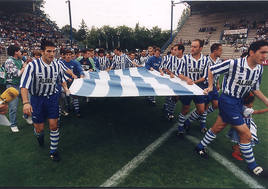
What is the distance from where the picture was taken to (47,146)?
3.86 meters

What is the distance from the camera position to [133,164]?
3197 millimetres

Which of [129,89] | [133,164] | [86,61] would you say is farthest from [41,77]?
[86,61]

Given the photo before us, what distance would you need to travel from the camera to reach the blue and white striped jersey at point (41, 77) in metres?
3.07

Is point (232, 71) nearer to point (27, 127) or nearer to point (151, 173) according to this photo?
point (151, 173)

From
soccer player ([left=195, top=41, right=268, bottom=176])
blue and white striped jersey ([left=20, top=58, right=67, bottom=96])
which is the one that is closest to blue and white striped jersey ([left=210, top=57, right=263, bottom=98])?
soccer player ([left=195, top=41, right=268, bottom=176])

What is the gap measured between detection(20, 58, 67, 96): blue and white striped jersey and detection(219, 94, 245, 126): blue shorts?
286 cm

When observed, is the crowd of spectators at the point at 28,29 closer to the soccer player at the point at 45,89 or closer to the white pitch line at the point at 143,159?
the soccer player at the point at 45,89

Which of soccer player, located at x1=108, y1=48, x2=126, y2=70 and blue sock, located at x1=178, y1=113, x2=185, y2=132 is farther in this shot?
soccer player, located at x1=108, y1=48, x2=126, y2=70

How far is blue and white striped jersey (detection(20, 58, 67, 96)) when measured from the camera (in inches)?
121

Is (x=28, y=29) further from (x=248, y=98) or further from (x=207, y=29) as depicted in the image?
(x=248, y=98)

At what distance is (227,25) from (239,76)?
32.5 meters

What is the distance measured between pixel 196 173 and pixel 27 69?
3129 millimetres

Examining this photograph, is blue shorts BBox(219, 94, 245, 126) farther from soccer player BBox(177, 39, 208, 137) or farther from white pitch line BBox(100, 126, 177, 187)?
white pitch line BBox(100, 126, 177, 187)

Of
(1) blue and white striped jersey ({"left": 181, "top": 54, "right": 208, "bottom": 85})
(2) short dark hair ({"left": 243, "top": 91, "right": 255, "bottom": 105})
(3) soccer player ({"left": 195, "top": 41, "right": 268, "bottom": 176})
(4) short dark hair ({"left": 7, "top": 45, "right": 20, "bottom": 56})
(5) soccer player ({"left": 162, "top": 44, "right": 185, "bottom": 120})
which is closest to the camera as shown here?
(3) soccer player ({"left": 195, "top": 41, "right": 268, "bottom": 176})
